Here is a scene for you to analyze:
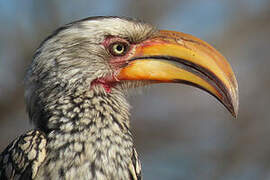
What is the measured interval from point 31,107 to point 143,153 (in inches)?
322

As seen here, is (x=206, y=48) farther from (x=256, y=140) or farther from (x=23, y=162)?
(x=256, y=140)

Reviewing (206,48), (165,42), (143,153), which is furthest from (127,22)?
(143,153)

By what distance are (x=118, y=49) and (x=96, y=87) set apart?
33 centimetres

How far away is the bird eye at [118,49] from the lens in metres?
4.41

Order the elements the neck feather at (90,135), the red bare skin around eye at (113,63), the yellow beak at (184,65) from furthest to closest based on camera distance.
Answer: the red bare skin around eye at (113,63) → the yellow beak at (184,65) → the neck feather at (90,135)

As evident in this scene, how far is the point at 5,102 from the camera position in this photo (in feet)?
35.8

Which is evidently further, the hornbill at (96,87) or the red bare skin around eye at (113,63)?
the red bare skin around eye at (113,63)

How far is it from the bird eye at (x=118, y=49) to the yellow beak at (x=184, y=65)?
0.08 meters

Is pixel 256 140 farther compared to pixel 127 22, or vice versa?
pixel 256 140

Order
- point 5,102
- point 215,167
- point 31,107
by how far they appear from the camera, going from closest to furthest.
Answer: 1. point 31,107
2. point 5,102
3. point 215,167

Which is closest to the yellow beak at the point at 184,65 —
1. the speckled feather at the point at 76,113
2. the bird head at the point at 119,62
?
the bird head at the point at 119,62

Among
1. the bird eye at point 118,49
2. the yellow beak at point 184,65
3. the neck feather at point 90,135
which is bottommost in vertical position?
the neck feather at point 90,135

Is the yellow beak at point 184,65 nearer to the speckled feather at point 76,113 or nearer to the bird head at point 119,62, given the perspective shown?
the bird head at point 119,62

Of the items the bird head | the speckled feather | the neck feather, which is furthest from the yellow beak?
the neck feather
